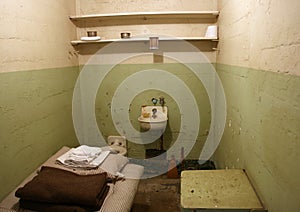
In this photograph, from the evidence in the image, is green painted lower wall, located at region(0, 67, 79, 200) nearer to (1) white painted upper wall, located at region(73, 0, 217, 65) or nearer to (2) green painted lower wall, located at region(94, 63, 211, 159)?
(2) green painted lower wall, located at region(94, 63, 211, 159)

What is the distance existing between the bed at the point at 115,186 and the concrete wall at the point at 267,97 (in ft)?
3.09

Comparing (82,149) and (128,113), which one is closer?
(82,149)

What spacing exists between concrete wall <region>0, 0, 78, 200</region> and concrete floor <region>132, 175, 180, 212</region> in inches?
43.1

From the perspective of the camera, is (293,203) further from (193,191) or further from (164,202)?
(164,202)

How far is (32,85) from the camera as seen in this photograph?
7.37 feet

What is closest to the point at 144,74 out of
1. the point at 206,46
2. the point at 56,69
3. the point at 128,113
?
the point at 128,113

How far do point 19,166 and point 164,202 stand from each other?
1.49 m

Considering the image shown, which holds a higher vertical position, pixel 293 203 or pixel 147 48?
pixel 147 48

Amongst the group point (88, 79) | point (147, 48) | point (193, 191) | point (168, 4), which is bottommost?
point (193, 191)

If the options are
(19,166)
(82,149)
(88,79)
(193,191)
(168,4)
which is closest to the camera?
(193,191)

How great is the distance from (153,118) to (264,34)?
1882 mm

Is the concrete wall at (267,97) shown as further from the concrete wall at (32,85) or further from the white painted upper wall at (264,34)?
the concrete wall at (32,85)

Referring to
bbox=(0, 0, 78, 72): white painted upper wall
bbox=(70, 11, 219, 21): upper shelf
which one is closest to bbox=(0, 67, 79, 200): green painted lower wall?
bbox=(0, 0, 78, 72): white painted upper wall

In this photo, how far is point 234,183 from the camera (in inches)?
66.7
